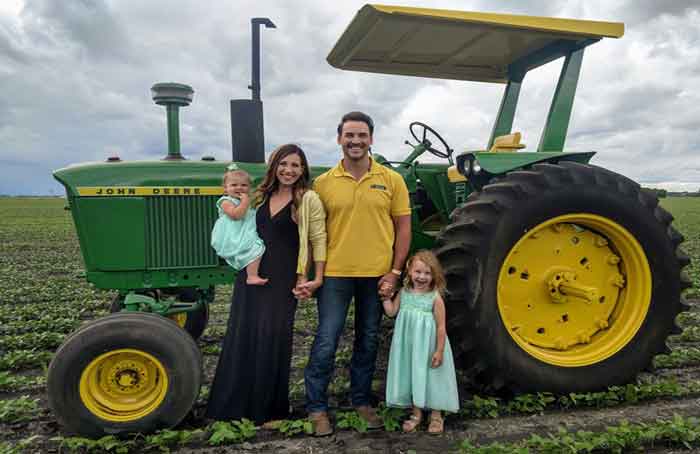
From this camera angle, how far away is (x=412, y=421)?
9.77 feet

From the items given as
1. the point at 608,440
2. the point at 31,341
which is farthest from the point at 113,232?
the point at 608,440

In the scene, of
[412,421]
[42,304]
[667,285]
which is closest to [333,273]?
[412,421]

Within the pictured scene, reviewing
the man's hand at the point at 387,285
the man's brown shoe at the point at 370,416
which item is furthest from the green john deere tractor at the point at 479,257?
the man's brown shoe at the point at 370,416

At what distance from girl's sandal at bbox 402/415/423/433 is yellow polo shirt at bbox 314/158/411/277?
894mm

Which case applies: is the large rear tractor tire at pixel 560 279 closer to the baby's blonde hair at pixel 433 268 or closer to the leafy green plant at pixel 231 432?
the baby's blonde hair at pixel 433 268

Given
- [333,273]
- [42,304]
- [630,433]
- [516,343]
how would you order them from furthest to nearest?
[42,304]
[516,343]
[333,273]
[630,433]

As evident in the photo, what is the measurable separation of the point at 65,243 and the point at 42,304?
10049mm

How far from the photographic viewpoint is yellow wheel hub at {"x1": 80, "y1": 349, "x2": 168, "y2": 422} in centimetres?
292

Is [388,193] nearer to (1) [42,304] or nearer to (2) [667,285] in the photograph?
(2) [667,285]

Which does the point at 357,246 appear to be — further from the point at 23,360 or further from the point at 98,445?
the point at 23,360

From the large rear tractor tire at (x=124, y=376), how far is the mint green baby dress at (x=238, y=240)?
1.84 feet

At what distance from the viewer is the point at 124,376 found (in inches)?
116

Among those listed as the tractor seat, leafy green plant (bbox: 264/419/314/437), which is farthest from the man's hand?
the tractor seat

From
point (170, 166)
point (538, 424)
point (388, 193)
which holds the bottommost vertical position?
point (538, 424)
